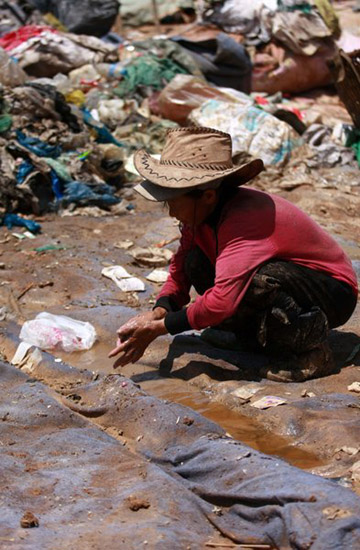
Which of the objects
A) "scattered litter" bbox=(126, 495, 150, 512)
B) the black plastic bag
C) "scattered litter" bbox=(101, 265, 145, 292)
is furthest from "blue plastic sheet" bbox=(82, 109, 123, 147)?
"scattered litter" bbox=(126, 495, 150, 512)

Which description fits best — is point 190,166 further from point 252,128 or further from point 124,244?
point 252,128

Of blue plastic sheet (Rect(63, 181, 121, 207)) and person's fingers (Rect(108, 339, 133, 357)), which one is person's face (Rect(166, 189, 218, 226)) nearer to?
person's fingers (Rect(108, 339, 133, 357))

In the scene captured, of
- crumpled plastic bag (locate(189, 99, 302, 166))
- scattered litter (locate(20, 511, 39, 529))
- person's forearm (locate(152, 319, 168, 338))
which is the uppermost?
scattered litter (locate(20, 511, 39, 529))

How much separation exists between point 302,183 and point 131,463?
465 centimetres

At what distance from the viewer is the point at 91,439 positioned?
2578mm

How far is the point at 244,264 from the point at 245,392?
0.53 metres

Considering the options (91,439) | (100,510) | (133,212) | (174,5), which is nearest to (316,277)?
(91,439)

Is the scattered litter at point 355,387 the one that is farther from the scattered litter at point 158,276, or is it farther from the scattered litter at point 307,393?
the scattered litter at point 158,276

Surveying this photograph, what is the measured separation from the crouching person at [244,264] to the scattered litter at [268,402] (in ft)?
0.67

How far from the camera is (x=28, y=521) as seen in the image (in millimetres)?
2010

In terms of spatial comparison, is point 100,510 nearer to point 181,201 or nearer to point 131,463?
point 131,463

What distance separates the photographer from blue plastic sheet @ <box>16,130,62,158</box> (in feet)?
20.3

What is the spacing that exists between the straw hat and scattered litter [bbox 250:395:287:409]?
830mm

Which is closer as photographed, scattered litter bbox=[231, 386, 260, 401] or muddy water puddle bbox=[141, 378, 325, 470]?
muddy water puddle bbox=[141, 378, 325, 470]
